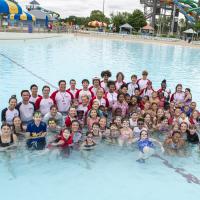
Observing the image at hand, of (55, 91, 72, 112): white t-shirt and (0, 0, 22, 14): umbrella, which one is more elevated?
(0, 0, 22, 14): umbrella

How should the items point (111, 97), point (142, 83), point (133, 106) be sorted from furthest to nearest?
point (142, 83), point (111, 97), point (133, 106)

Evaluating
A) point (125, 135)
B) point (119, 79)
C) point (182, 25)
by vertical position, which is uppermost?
point (182, 25)

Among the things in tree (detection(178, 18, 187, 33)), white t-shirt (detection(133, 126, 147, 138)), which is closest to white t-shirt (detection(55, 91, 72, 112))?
white t-shirt (detection(133, 126, 147, 138))

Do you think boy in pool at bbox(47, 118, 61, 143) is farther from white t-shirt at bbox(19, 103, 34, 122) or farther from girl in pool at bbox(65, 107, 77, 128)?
white t-shirt at bbox(19, 103, 34, 122)

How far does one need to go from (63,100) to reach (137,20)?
2240 inches

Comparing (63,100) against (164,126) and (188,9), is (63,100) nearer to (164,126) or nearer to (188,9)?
(164,126)

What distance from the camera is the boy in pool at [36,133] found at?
5.98m

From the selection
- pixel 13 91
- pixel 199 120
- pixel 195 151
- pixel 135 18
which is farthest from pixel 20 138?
pixel 135 18

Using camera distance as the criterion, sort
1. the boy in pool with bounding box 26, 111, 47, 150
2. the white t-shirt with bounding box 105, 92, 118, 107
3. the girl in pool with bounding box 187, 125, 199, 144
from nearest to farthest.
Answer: the boy in pool with bounding box 26, 111, 47, 150, the girl in pool with bounding box 187, 125, 199, 144, the white t-shirt with bounding box 105, 92, 118, 107

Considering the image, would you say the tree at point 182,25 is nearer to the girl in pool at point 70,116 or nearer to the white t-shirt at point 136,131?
the white t-shirt at point 136,131

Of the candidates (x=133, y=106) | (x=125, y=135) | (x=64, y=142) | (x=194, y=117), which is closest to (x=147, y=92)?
(x=133, y=106)

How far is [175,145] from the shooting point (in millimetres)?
6484

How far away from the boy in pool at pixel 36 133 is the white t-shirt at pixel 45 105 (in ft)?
3.70

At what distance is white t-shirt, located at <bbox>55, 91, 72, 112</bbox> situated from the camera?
24.9 ft
